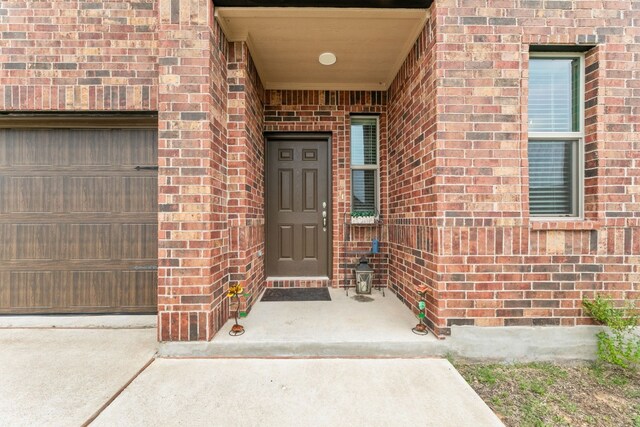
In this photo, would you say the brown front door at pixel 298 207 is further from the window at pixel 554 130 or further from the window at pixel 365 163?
the window at pixel 554 130

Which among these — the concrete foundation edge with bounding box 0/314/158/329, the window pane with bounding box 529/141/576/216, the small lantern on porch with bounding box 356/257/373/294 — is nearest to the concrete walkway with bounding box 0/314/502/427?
the concrete foundation edge with bounding box 0/314/158/329

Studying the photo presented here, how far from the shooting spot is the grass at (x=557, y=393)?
6.03 ft

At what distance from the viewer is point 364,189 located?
14.1ft

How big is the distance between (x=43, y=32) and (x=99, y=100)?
0.90m

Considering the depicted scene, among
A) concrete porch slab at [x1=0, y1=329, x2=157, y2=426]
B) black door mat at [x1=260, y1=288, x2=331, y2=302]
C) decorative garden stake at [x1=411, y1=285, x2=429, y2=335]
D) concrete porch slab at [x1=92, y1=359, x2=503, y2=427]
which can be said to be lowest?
concrete porch slab at [x1=92, y1=359, x2=503, y2=427]

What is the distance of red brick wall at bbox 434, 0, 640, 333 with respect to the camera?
252 cm

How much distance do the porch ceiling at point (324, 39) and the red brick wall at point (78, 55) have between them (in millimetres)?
1036

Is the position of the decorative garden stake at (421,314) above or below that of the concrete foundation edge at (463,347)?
above

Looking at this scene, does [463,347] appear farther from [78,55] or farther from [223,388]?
[78,55]

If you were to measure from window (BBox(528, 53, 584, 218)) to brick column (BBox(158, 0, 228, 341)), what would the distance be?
3.01 meters

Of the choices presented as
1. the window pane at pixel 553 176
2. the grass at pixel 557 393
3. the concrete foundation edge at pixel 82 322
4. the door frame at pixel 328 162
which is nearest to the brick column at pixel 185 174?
the concrete foundation edge at pixel 82 322

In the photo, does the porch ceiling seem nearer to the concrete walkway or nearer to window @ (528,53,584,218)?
window @ (528,53,584,218)

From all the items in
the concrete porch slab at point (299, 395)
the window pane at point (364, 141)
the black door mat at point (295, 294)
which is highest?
the window pane at point (364, 141)

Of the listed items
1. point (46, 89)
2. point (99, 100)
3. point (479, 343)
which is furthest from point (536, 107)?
point (46, 89)
